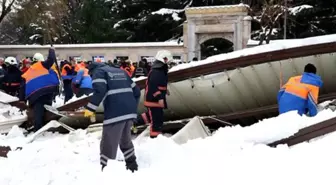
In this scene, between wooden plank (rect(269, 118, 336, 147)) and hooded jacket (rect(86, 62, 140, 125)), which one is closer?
hooded jacket (rect(86, 62, 140, 125))

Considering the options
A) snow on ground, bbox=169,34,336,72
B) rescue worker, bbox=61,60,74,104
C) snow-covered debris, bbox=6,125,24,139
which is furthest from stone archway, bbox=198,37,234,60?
snow-covered debris, bbox=6,125,24,139

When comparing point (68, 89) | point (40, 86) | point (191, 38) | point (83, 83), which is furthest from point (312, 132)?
point (191, 38)

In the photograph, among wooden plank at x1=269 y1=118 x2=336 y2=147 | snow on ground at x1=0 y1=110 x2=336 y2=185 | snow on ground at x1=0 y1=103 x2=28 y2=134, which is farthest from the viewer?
snow on ground at x1=0 y1=103 x2=28 y2=134

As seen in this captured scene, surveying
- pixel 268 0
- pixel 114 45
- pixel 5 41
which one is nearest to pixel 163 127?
pixel 114 45

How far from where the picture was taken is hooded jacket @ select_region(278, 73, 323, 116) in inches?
246

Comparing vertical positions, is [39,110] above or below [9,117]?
above

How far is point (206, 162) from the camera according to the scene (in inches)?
203

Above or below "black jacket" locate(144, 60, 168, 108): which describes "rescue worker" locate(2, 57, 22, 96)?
below

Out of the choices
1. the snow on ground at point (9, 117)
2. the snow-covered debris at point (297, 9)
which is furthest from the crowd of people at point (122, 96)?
the snow-covered debris at point (297, 9)

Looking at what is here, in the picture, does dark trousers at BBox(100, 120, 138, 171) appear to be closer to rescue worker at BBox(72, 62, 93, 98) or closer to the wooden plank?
the wooden plank

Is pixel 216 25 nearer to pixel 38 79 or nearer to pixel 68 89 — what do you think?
pixel 68 89

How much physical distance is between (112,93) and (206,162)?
134cm

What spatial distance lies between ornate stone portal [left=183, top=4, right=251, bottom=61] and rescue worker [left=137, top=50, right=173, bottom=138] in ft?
44.1

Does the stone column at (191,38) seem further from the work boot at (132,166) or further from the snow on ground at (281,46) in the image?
the work boot at (132,166)
